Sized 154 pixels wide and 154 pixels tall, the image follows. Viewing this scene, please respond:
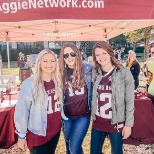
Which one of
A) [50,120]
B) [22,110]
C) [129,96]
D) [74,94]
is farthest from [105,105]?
[22,110]

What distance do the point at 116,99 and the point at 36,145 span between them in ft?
3.33

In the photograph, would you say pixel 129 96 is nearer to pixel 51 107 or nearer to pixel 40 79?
pixel 51 107

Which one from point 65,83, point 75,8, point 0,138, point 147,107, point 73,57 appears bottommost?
point 0,138

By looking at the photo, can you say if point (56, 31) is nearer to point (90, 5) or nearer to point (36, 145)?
point (90, 5)

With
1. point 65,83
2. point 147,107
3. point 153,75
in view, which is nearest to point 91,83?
point 65,83

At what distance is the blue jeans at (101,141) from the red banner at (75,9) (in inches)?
55.9

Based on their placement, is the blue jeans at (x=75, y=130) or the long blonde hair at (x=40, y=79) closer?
the long blonde hair at (x=40, y=79)

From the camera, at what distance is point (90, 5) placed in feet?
9.26

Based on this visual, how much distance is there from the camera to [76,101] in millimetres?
2764

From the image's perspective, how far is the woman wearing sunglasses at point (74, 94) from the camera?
2764 mm

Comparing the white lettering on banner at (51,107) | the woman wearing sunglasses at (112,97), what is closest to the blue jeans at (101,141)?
the woman wearing sunglasses at (112,97)

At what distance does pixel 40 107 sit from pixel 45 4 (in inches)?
49.4

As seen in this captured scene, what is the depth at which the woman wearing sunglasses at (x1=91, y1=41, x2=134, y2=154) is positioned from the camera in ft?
8.48

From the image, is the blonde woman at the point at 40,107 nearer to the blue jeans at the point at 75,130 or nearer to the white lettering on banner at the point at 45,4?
the blue jeans at the point at 75,130
